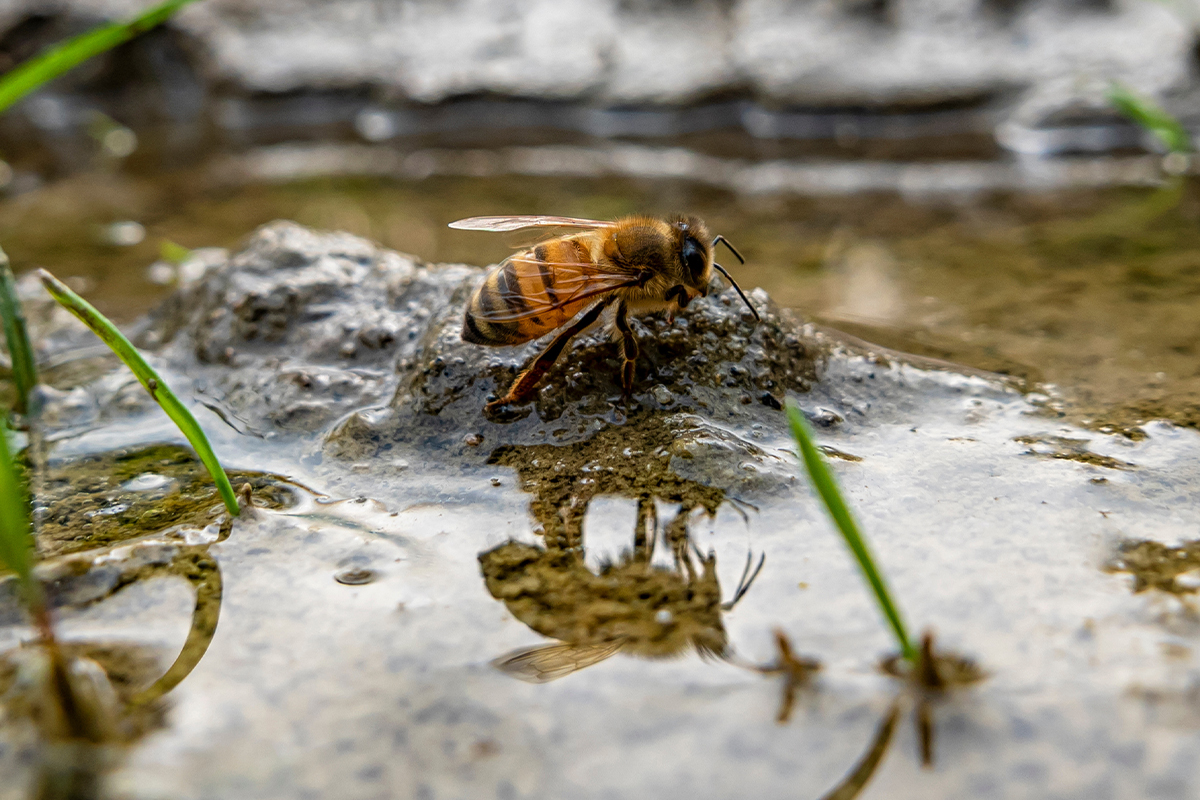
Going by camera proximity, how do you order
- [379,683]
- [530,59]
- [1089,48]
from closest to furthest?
[379,683] → [1089,48] → [530,59]

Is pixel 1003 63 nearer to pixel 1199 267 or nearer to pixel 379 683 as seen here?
pixel 1199 267

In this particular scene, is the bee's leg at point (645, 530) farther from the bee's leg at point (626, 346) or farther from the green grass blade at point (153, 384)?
the green grass blade at point (153, 384)

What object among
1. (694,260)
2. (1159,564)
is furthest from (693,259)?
(1159,564)

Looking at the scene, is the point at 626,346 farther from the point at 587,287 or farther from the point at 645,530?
the point at 645,530

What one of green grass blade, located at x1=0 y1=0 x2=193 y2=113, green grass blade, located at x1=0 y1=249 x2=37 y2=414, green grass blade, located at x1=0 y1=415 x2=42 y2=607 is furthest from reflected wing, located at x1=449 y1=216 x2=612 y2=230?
green grass blade, located at x1=0 y1=415 x2=42 y2=607

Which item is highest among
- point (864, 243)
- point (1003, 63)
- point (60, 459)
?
point (1003, 63)

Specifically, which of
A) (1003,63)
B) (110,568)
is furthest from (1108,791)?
(1003,63)

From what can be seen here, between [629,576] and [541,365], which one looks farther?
[541,365]
